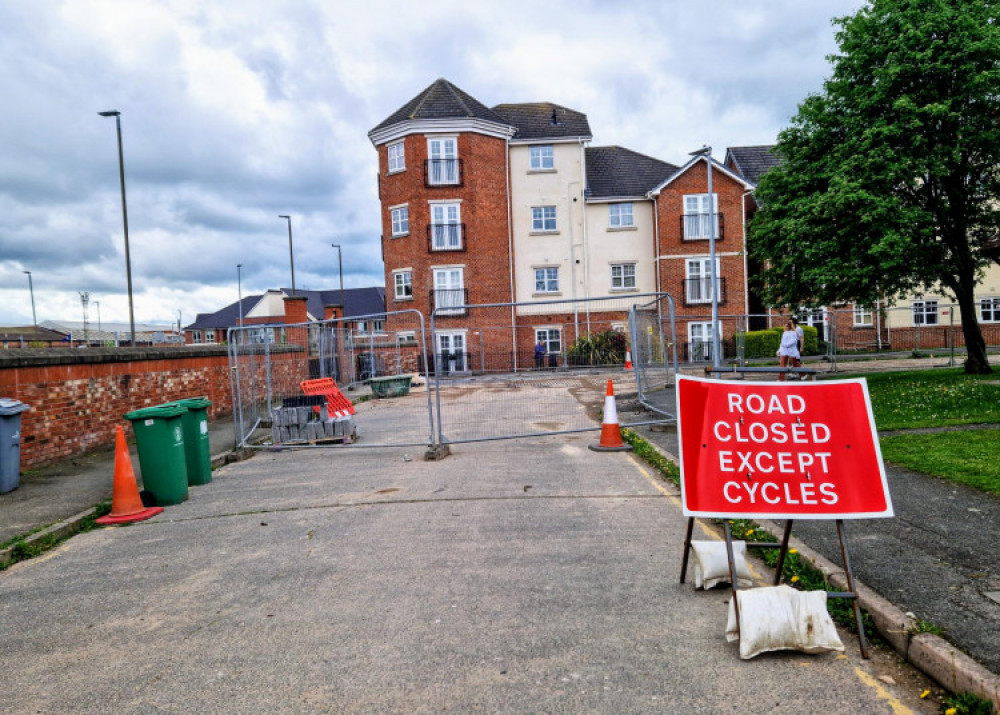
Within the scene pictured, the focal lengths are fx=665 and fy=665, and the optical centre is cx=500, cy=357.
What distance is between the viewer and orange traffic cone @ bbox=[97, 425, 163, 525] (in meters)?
7.27

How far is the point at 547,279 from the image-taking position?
Result: 34719mm

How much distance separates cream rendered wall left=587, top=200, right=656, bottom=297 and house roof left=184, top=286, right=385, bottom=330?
43.6 meters

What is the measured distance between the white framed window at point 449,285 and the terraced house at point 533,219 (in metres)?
0.06

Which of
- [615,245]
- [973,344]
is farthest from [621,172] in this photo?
[973,344]

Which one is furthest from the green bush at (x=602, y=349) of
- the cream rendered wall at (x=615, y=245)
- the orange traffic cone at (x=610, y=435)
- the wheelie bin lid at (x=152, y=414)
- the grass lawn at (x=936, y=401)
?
the cream rendered wall at (x=615, y=245)

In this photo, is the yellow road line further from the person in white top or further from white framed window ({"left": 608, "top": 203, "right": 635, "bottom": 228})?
white framed window ({"left": 608, "top": 203, "right": 635, "bottom": 228})

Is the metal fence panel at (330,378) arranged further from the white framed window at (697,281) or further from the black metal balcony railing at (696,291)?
the white framed window at (697,281)

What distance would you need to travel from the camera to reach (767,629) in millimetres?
3494

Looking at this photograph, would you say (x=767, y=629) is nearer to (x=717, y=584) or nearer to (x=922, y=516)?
(x=717, y=584)

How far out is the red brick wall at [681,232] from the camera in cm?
3406

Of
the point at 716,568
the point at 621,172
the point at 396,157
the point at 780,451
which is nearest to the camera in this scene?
the point at 780,451

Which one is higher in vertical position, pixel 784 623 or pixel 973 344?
pixel 973 344

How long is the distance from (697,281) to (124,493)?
30911mm

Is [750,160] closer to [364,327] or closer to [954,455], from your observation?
[364,327]
